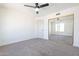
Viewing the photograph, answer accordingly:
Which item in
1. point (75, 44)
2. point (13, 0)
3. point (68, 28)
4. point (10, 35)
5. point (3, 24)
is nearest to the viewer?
point (13, 0)

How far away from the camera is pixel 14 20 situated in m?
5.35

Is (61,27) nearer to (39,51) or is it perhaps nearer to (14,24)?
(14,24)

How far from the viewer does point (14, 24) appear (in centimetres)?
535

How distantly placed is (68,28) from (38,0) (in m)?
8.92

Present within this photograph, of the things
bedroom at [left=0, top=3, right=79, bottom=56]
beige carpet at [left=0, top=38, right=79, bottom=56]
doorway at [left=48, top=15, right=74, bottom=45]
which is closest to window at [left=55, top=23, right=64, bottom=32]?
doorway at [left=48, top=15, right=74, bottom=45]

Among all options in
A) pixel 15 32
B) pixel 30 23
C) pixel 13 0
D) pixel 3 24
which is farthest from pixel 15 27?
pixel 13 0

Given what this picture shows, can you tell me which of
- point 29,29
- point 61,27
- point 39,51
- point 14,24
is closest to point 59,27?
point 61,27

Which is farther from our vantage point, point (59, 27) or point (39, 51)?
point (59, 27)

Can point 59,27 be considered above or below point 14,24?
below

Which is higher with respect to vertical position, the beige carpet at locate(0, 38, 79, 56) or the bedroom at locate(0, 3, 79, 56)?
the bedroom at locate(0, 3, 79, 56)

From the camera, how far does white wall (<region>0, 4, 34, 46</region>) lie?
15.6 feet

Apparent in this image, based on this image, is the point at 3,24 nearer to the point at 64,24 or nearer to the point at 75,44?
the point at 75,44

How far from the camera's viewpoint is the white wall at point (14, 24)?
4.75 metres

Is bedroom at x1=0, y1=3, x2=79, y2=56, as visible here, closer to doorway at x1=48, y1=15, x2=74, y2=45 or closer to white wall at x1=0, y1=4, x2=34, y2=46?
white wall at x1=0, y1=4, x2=34, y2=46
